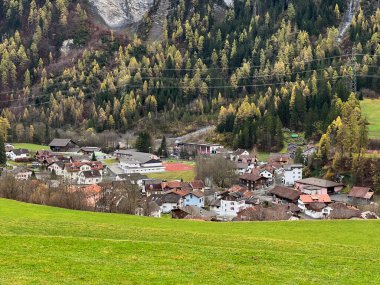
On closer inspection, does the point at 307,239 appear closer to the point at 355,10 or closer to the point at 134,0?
the point at 355,10

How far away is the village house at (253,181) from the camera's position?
6519 cm

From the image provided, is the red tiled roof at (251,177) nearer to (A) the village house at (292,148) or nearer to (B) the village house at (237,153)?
(B) the village house at (237,153)

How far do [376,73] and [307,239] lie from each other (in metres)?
81.4

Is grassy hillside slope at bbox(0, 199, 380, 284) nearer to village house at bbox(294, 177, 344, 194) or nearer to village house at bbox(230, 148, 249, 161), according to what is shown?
village house at bbox(294, 177, 344, 194)

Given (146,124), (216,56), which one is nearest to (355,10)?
(216,56)

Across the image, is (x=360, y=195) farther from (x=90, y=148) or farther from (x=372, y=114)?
(x=90, y=148)

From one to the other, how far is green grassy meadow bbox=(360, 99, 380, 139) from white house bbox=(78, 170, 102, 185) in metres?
38.9

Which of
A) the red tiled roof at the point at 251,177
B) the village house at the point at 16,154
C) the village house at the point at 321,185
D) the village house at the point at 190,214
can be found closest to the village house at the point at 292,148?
the red tiled roof at the point at 251,177

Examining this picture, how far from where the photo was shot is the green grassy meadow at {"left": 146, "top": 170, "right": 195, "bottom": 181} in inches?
2812

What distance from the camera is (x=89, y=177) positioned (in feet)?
229

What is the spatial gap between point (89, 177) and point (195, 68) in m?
63.3

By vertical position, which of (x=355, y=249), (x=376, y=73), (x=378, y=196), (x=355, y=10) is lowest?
(x=378, y=196)

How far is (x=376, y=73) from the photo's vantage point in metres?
96.7

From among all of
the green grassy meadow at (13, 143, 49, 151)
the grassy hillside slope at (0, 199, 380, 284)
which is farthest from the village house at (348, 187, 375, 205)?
the green grassy meadow at (13, 143, 49, 151)
